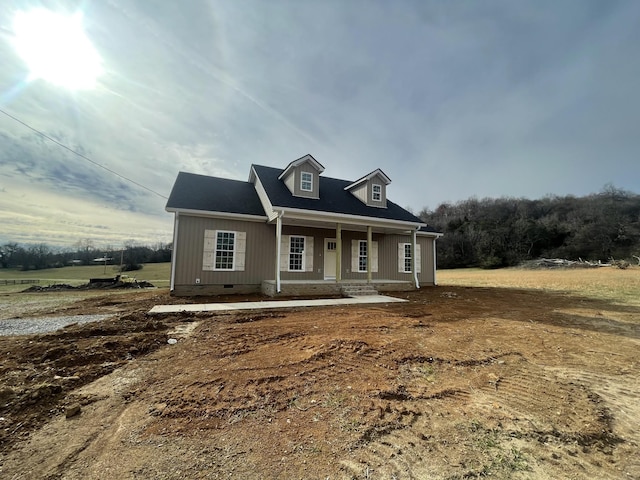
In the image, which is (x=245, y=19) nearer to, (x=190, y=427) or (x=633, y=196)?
(x=190, y=427)

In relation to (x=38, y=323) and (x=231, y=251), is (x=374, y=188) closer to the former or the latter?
(x=231, y=251)

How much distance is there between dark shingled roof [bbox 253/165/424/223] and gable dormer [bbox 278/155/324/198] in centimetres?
33

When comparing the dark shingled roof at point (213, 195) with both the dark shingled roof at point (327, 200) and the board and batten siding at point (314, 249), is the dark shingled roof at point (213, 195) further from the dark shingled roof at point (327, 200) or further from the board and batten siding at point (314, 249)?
the board and batten siding at point (314, 249)

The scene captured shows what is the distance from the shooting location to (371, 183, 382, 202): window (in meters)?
15.6

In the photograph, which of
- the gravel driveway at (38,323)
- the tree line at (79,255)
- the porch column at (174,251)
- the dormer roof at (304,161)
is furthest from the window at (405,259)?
the tree line at (79,255)

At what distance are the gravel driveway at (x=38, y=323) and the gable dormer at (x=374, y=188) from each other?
12.6 metres

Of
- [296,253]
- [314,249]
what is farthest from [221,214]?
[314,249]

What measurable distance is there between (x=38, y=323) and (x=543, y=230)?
57162mm

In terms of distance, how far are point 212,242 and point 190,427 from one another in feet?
32.2

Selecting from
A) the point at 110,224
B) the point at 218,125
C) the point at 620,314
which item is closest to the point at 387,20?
the point at 218,125

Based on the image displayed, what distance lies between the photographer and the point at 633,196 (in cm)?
4331

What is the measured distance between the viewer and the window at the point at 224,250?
11.7 metres

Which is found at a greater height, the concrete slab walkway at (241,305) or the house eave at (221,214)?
the house eave at (221,214)

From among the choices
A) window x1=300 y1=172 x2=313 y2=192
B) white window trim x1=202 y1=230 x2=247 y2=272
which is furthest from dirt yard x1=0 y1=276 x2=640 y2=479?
window x1=300 y1=172 x2=313 y2=192
